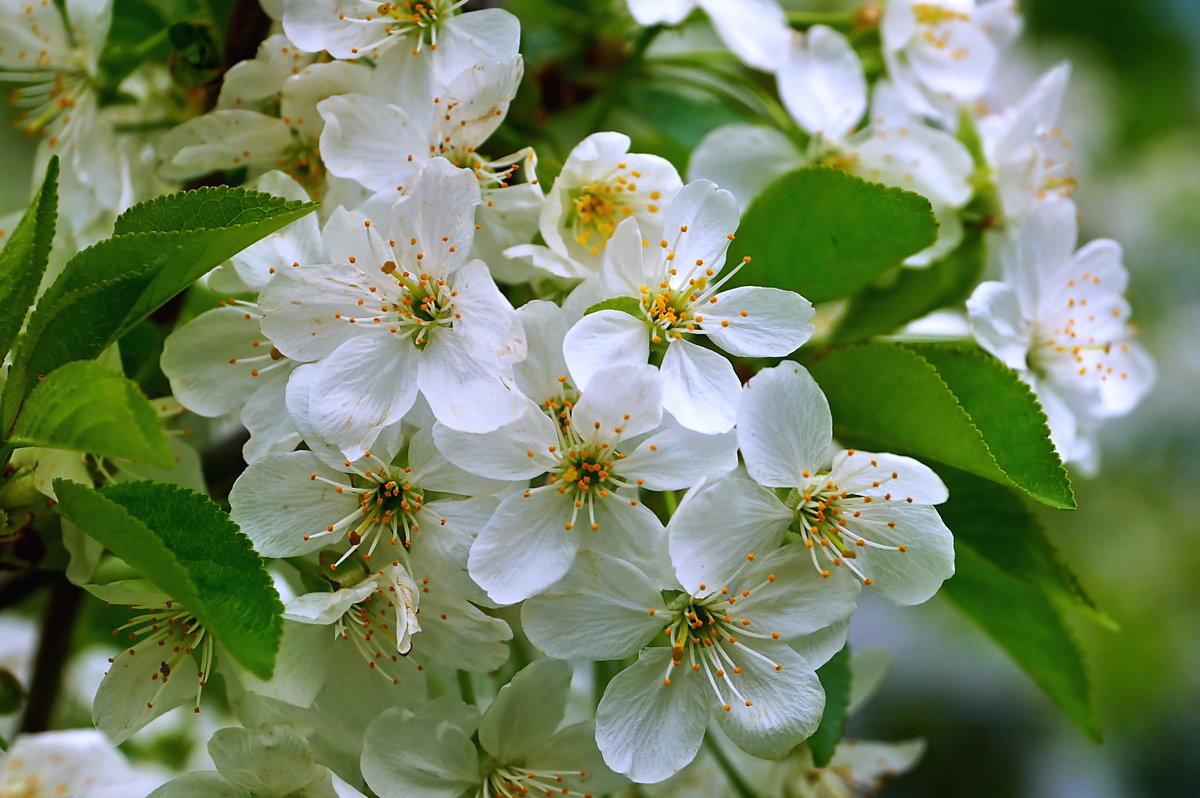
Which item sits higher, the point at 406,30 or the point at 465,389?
the point at 406,30

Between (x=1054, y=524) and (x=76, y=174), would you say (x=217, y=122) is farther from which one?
(x=1054, y=524)

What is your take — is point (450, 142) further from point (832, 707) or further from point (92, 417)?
point (832, 707)

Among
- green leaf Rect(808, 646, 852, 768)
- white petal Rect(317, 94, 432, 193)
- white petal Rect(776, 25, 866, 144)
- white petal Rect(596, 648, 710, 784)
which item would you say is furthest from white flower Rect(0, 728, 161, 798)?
white petal Rect(776, 25, 866, 144)

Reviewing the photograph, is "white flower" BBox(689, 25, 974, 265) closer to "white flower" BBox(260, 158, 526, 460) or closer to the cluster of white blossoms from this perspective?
the cluster of white blossoms

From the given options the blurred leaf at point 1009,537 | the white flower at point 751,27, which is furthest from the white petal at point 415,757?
the white flower at point 751,27

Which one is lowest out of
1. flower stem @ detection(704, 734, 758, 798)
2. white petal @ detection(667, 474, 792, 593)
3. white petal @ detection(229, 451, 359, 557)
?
flower stem @ detection(704, 734, 758, 798)

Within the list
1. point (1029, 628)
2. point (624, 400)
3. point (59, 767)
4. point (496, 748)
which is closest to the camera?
point (59, 767)

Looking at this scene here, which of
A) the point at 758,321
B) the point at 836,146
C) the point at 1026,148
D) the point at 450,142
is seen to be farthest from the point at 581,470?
the point at 1026,148
